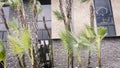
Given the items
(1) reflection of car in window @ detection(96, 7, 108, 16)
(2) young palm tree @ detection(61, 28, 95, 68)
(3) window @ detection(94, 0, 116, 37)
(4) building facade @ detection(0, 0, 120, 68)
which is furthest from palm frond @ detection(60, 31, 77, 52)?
(1) reflection of car in window @ detection(96, 7, 108, 16)

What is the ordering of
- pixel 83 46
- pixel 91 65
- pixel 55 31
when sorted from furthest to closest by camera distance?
pixel 55 31 → pixel 91 65 → pixel 83 46

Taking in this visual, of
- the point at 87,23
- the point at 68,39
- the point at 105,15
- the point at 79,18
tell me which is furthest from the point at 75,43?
the point at 105,15

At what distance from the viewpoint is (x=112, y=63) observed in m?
15.0

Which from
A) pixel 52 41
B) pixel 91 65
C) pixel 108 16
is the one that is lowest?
pixel 91 65

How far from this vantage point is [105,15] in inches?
648

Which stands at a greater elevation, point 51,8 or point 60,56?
point 51,8

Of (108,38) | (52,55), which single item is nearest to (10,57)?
(52,55)

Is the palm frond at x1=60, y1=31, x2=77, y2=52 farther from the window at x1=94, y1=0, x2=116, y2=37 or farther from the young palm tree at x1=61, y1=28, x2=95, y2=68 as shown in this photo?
the window at x1=94, y1=0, x2=116, y2=37

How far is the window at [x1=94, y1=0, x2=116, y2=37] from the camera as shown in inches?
630

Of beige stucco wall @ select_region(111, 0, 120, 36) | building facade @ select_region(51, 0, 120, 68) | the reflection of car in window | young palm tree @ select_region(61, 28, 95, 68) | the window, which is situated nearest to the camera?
young palm tree @ select_region(61, 28, 95, 68)

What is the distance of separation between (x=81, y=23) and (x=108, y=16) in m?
1.52

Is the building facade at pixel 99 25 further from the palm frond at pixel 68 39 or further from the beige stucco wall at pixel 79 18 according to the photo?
the palm frond at pixel 68 39

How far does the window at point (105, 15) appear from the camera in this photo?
16.0 metres

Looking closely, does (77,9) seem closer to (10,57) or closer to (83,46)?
(10,57)
